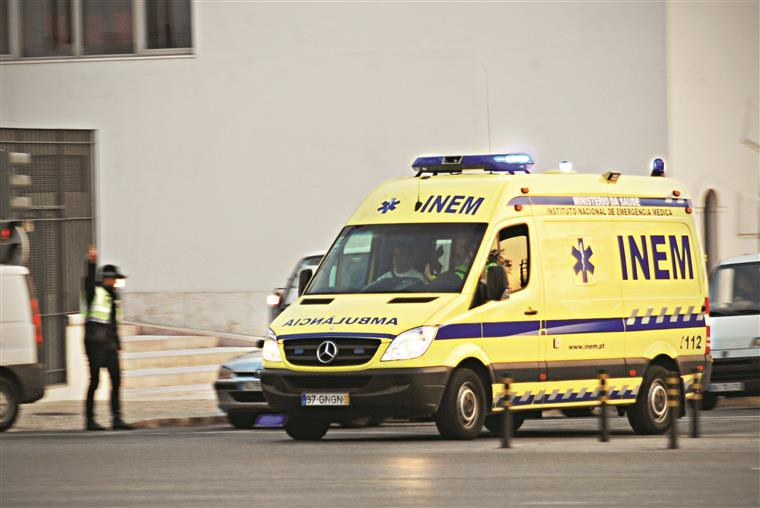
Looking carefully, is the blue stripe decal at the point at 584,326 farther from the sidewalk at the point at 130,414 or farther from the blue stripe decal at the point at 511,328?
the sidewalk at the point at 130,414

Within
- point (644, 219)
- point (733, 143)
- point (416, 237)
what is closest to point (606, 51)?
point (733, 143)

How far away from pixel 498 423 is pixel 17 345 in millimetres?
5830

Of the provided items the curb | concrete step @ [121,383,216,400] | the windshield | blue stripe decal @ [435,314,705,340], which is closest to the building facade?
concrete step @ [121,383,216,400]

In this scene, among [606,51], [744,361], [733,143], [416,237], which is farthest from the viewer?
[733,143]

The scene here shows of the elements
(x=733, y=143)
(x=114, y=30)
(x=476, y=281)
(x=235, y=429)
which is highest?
(x=114, y=30)

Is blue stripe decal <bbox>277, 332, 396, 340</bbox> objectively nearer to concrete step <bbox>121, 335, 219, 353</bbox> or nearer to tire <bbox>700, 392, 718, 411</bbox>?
tire <bbox>700, 392, 718, 411</bbox>

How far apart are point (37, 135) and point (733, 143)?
13.0 m

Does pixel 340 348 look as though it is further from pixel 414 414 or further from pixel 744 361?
pixel 744 361

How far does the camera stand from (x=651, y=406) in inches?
706

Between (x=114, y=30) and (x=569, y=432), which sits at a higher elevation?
(x=114, y=30)

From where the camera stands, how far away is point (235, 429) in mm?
20609

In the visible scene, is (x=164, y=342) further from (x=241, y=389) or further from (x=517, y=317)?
(x=517, y=317)

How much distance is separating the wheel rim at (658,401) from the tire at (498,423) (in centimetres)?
134

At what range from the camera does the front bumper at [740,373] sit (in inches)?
882
